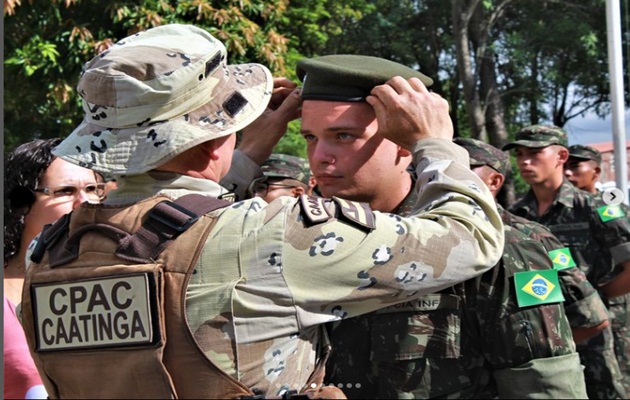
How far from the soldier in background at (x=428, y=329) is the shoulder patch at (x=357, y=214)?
86 centimetres

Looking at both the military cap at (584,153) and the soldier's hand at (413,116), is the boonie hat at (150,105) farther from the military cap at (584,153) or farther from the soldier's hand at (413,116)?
the military cap at (584,153)

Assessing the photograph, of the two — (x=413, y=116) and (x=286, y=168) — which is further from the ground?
(x=413, y=116)

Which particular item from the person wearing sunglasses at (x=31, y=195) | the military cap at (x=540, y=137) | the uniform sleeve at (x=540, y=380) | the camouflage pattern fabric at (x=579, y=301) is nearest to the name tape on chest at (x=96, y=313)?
the uniform sleeve at (x=540, y=380)

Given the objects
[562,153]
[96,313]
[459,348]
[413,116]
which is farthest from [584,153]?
[96,313]

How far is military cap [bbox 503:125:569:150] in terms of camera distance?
6043mm

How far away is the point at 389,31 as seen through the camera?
1725cm

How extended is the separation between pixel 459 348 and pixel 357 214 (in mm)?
983

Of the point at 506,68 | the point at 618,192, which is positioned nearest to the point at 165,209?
the point at 618,192

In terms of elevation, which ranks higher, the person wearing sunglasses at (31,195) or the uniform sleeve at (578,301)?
the person wearing sunglasses at (31,195)

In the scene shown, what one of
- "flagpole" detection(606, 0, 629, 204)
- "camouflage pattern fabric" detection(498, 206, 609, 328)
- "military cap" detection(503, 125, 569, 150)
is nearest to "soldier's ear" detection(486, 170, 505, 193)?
"camouflage pattern fabric" detection(498, 206, 609, 328)

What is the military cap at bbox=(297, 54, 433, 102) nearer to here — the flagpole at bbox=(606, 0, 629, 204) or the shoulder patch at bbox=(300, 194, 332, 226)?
the shoulder patch at bbox=(300, 194, 332, 226)

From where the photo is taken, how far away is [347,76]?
2.68 m

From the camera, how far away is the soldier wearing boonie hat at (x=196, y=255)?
1.78 m

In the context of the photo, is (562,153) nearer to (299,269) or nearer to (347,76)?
(347,76)
